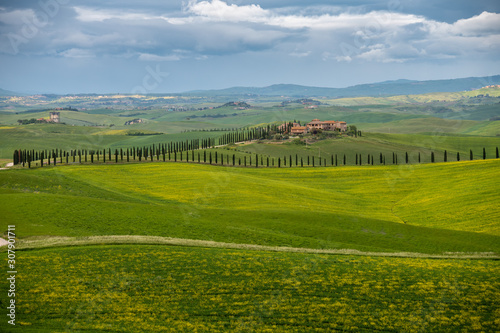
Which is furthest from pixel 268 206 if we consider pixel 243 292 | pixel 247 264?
pixel 243 292

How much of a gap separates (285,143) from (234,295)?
537 ft

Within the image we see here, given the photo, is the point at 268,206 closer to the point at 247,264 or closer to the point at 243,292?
the point at 247,264

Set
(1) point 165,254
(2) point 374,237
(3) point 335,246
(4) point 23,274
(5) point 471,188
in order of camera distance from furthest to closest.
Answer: (5) point 471,188
(2) point 374,237
(3) point 335,246
(1) point 165,254
(4) point 23,274

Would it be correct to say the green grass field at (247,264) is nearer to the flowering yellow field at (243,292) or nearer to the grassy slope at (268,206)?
the flowering yellow field at (243,292)

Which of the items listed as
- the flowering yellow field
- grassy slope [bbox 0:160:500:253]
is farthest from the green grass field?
grassy slope [bbox 0:160:500:253]

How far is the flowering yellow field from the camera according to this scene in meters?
25.8

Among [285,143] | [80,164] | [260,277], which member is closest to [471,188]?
[260,277]

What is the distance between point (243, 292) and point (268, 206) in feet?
143

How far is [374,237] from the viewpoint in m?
52.3

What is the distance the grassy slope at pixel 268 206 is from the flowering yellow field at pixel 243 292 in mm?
12175

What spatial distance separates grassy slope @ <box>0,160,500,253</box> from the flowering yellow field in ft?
39.9

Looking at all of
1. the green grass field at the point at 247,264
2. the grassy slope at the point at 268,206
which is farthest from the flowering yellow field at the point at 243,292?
the grassy slope at the point at 268,206

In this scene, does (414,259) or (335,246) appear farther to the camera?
(335,246)

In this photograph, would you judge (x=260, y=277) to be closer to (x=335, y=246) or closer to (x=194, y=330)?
(x=194, y=330)
